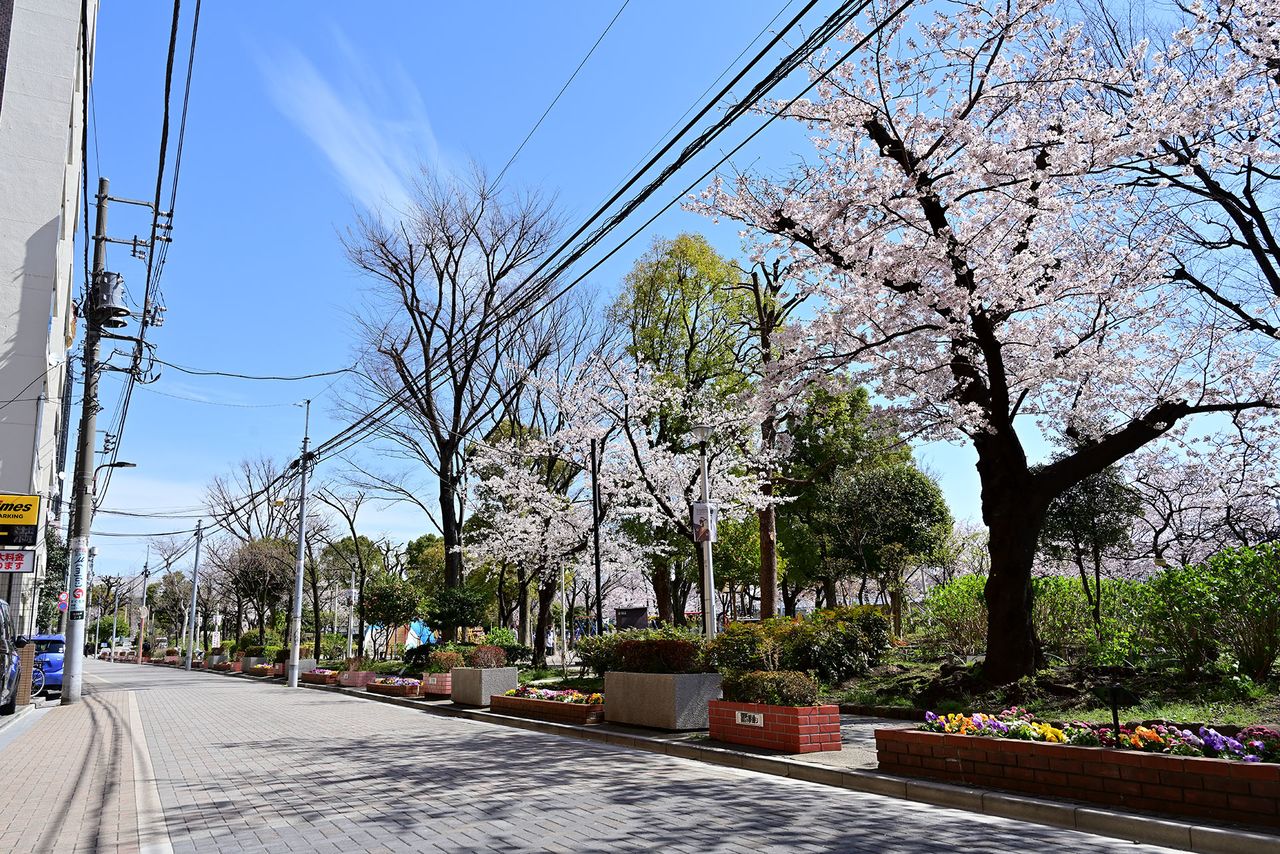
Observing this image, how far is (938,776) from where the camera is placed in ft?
26.2

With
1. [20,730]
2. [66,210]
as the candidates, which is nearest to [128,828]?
[20,730]

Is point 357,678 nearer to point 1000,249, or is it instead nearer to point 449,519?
point 449,519

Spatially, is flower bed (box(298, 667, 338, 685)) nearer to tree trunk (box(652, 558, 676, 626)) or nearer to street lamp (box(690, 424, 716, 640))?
tree trunk (box(652, 558, 676, 626))

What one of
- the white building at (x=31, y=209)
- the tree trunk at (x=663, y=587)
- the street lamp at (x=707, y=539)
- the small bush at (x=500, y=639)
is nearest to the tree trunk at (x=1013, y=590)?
the street lamp at (x=707, y=539)

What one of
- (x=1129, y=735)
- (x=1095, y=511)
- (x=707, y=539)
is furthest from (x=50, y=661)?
(x=1095, y=511)

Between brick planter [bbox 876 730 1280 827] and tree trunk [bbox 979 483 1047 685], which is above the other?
tree trunk [bbox 979 483 1047 685]

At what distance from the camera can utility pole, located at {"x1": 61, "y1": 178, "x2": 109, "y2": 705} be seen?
834 inches

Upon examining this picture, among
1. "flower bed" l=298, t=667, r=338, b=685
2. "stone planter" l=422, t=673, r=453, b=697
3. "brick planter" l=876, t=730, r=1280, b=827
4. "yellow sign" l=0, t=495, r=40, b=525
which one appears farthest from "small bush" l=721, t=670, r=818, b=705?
"flower bed" l=298, t=667, r=338, b=685

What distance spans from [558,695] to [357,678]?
49.7 ft

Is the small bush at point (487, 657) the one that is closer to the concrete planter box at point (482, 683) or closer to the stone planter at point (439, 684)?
the concrete planter box at point (482, 683)

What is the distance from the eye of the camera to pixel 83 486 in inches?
856

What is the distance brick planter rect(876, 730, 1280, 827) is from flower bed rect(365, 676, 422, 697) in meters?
17.3

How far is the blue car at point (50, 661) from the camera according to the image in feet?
79.4

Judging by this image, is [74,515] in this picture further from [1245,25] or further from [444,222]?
[1245,25]
